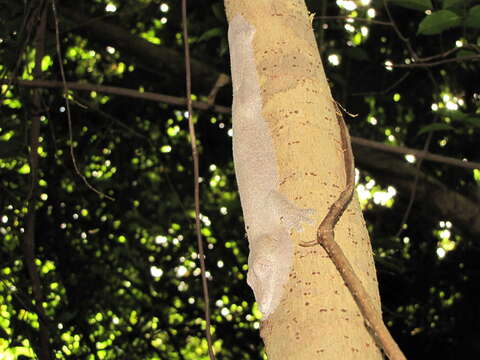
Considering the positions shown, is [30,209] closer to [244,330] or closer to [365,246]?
[365,246]

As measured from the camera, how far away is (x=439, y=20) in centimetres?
211

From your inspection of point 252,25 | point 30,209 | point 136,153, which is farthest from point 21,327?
point 252,25

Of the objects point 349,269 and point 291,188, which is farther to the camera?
point 291,188

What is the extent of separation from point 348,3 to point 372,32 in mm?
255

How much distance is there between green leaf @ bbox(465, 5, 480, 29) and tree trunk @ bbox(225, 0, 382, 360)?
1215mm

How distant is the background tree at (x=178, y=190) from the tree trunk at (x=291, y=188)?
2.31 m

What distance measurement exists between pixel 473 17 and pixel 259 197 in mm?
1581

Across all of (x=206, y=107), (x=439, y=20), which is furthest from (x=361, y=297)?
(x=439, y=20)

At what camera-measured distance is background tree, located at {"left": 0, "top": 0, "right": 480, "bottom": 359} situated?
370 centimetres

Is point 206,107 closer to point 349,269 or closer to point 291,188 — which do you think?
point 291,188

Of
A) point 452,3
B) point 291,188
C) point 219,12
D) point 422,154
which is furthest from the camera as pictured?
point 219,12

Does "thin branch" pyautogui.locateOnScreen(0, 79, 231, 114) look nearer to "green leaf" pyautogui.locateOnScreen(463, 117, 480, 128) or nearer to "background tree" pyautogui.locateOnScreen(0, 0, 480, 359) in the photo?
"green leaf" pyautogui.locateOnScreen(463, 117, 480, 128)

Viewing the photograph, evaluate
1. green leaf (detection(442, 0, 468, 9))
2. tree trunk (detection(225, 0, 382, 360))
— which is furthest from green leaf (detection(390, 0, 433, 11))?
tree trunk (detection(225, 0, 382, 360))

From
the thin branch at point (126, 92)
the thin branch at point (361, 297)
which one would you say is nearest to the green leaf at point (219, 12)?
the thin branch at point (126, 92)
